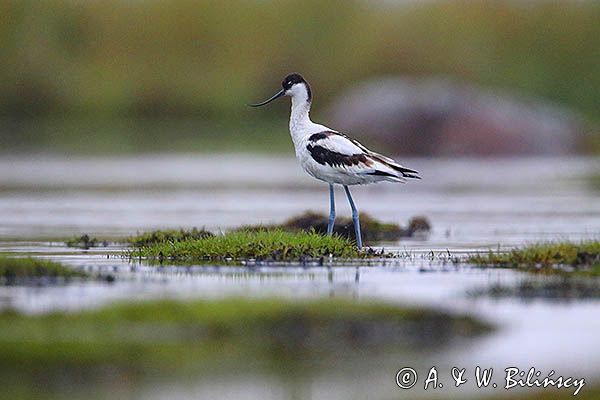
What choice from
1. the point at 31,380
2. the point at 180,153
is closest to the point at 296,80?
the point at 31,380

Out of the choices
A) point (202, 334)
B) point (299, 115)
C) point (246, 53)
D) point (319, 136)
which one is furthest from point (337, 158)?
point (246, 53)

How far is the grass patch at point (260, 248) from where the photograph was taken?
628 inches

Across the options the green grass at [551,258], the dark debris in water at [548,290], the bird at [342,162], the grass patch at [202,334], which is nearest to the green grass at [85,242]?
the bird at [342,162]

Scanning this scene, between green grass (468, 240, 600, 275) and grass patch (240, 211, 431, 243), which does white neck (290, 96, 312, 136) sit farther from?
green grass (468, 240, 600, 275)

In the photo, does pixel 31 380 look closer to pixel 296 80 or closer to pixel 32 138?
pixel 296 80

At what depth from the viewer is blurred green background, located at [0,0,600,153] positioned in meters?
59.8

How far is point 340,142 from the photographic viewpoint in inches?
673

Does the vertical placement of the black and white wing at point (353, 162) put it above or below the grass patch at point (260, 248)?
above

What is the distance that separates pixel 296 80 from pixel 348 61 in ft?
139

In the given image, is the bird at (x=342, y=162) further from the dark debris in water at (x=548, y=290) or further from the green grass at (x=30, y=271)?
the green grass at (x=30, y=271)

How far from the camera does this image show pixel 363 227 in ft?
69.8

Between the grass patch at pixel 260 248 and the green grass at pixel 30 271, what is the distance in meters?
2.18

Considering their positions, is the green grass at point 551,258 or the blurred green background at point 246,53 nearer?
the green grass at point 551,258

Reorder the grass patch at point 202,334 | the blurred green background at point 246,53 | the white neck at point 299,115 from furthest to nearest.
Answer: the blurred green background at point 246,53, the white neck at point 299,115, the grass patch at point 202,334
